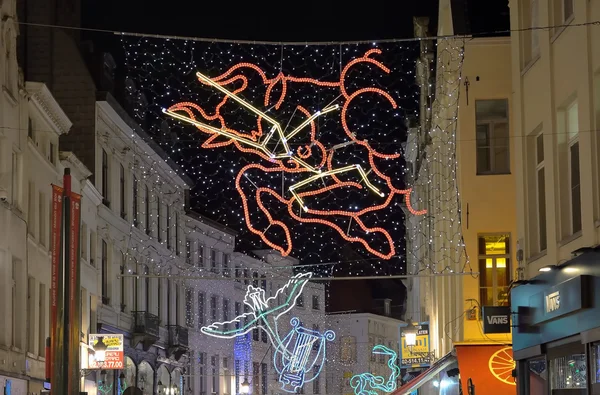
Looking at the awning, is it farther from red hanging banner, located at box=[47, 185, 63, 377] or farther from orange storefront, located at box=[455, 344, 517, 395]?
red hanging banner, located at box=[47, 185, 63, 377]

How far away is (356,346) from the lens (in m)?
82.6

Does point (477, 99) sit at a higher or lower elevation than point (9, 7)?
lower

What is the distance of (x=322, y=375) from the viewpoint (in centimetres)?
8119

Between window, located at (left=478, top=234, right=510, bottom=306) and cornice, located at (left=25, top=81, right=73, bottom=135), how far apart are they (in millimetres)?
11378

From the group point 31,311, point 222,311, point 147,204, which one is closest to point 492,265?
point 31,311

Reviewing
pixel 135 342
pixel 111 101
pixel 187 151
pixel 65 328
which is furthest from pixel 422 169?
pixel 65 328

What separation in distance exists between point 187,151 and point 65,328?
1542 inches

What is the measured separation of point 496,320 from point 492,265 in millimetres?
4762

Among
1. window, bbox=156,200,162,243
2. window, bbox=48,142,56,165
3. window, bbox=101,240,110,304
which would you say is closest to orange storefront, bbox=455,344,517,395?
window, bbox=48,142,56,165

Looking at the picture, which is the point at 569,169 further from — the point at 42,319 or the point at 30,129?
the point at 42,319

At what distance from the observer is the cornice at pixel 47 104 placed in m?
28.6

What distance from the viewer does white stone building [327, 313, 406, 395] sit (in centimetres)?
7994

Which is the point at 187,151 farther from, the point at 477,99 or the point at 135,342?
the point at 477,99

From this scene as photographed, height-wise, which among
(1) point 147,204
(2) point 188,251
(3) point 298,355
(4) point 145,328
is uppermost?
(1) point 147,204
